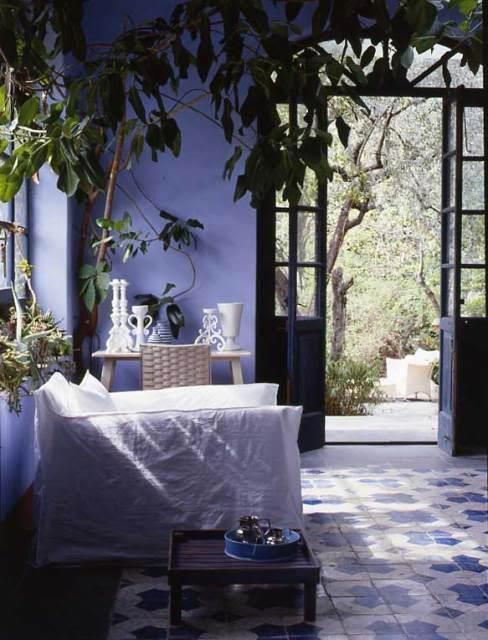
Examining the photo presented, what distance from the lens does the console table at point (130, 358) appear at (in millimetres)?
6109

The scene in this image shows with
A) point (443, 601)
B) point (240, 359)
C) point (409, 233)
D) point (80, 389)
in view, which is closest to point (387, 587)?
point (443, 601)

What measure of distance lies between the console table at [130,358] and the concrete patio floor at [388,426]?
4.57 feet

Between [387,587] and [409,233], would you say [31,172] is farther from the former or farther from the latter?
[409,233]

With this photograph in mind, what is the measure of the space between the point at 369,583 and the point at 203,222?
3.27 metres

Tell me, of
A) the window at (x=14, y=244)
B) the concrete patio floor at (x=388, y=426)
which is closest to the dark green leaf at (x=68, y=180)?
the window at (x=14, y=244)

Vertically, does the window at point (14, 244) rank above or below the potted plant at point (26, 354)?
above

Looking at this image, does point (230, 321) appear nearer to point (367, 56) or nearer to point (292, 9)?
point (367, 56)

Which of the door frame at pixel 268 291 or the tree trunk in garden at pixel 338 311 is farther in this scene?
the tree trunk in garden at pixel 338 311

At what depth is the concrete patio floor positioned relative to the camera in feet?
25.7

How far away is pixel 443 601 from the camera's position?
3.64 meters

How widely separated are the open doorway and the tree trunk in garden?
0.05 feet

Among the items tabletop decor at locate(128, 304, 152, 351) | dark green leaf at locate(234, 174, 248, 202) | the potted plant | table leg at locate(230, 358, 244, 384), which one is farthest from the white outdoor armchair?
dark green leaf at locate(234, 174, 248, 202)

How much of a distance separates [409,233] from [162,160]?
25.3 feet

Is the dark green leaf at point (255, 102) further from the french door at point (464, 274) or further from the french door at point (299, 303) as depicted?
the french door at point (464, 274)
